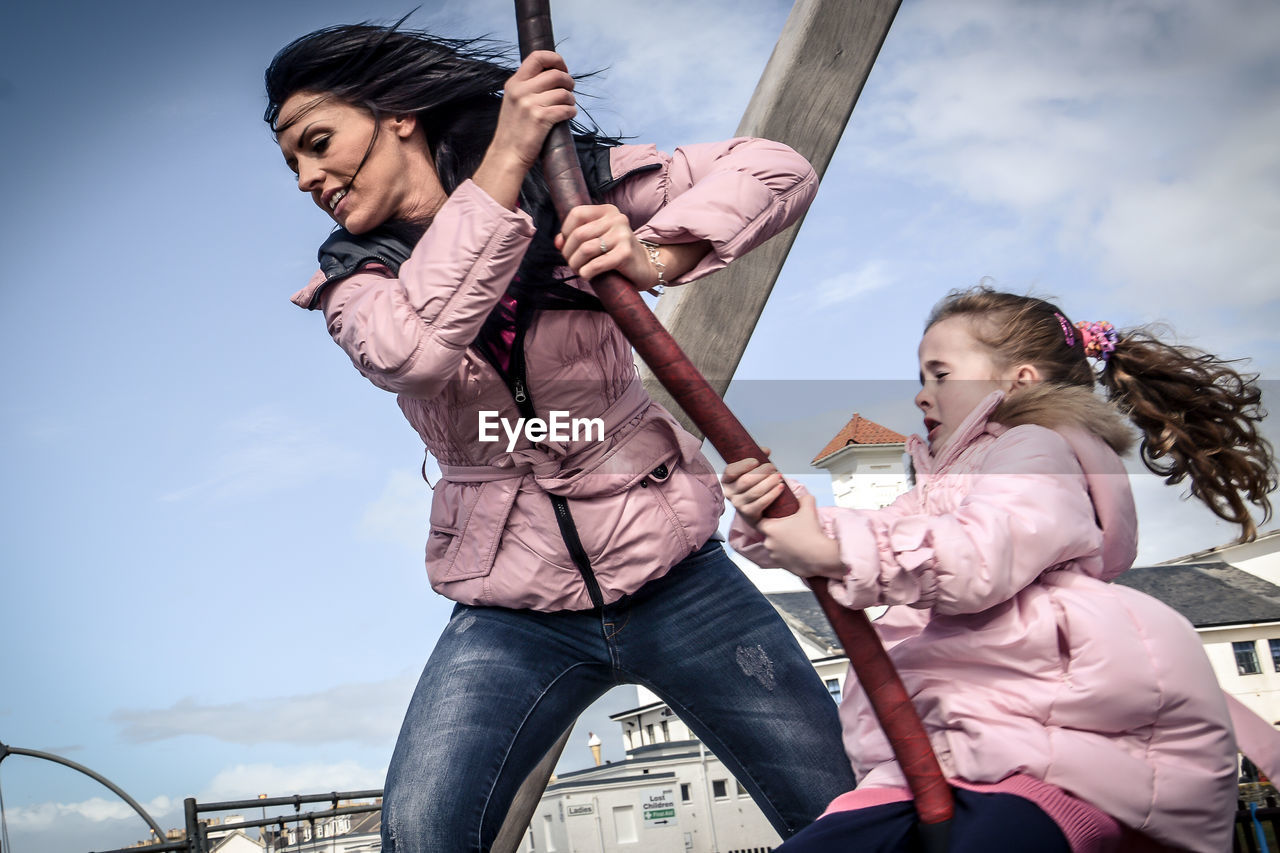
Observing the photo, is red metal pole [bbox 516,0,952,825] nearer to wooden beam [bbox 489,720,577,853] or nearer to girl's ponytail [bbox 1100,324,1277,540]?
girl's ponytail [bbox 1100,324,1277,540]

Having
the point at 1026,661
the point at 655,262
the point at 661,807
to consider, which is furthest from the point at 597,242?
the point at 661,807

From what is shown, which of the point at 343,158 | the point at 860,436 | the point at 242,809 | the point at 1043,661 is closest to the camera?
the point at 1043,661

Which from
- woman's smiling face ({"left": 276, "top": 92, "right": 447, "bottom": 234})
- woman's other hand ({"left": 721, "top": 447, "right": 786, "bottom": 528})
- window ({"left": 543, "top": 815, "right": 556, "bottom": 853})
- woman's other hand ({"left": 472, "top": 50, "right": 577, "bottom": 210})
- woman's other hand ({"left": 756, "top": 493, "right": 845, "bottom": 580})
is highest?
woman's smiling face ({"left": 276, "top": 92, "right": 447, "bottom": 234})

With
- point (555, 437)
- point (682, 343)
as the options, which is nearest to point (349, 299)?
point (555, 437)

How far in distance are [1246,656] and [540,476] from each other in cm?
2653

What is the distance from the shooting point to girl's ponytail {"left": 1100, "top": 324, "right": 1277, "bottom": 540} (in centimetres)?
195

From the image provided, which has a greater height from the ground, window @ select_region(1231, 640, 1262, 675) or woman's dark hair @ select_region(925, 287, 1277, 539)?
woman's dark hair @ select_region(925, 287, 1277, 539)

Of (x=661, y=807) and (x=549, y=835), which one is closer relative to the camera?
(x=661, y=807)

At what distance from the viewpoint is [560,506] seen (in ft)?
5.23

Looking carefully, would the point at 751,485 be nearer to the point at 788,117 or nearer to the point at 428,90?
the point at 428,90

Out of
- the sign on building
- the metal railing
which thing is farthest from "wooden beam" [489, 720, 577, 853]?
the sign on building

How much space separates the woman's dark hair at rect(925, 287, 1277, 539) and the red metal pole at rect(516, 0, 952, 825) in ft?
2.54

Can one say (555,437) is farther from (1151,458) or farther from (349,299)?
(1151,458)

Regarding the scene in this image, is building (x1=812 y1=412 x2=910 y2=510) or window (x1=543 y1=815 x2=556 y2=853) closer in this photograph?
building (x1=812 y1=412 x2=910 y2=510)
